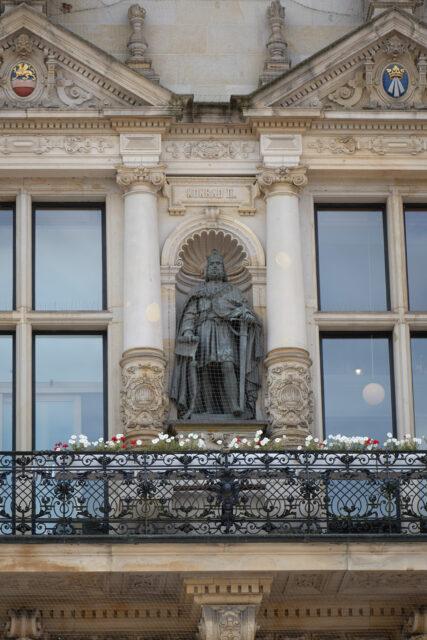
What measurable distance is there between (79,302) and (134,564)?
173 inches

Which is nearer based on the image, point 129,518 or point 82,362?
point 129,518

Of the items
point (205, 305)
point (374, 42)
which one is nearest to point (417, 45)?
point (374, 42)

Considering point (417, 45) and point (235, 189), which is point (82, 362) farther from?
point (417, 45)

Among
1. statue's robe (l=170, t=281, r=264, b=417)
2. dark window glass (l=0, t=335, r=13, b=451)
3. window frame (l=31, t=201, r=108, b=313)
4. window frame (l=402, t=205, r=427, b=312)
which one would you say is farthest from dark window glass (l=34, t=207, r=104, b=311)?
window frame (l=402, t=205, r=427, b=312)

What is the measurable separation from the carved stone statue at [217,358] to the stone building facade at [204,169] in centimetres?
16

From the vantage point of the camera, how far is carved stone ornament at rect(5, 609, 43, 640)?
1756 centimetres

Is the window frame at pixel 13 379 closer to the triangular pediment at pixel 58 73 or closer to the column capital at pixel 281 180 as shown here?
the triangular pediment at pixel 58 73

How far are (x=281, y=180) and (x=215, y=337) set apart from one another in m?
1.93

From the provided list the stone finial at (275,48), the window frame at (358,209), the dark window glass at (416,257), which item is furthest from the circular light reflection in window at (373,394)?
the stone finial at (275,48)

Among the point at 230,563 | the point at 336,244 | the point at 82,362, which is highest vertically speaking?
the point at 336,244

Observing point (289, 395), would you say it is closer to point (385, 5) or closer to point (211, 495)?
point (211, 495)

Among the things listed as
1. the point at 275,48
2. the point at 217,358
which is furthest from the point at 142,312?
the point at 275,48

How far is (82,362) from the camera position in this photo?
2033cm

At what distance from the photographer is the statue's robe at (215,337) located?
19656 millimetres
